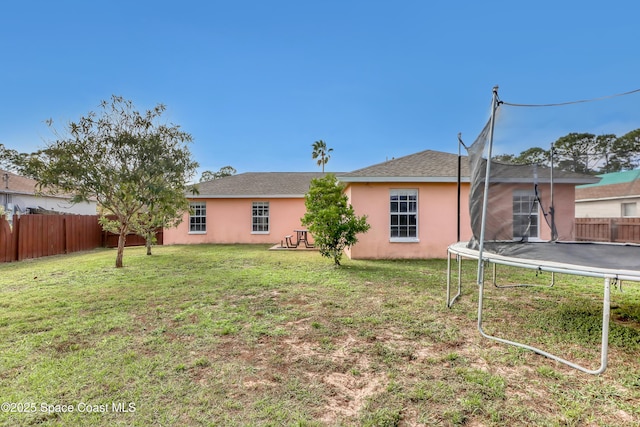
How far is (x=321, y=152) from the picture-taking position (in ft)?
88.8

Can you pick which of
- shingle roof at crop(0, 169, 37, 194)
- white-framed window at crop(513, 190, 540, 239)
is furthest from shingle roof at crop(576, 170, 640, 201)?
shingle roof at crop(0, 169, 37, 194)

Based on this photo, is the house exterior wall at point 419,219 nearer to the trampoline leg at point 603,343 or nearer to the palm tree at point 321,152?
the trampoline leg at point 603,343

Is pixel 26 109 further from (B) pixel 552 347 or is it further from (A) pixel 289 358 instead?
(B) pixel 552 347

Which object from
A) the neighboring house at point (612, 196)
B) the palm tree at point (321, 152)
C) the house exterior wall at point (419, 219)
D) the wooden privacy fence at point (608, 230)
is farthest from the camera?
the palm tree at point (321, 152)

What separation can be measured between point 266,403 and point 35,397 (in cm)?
185

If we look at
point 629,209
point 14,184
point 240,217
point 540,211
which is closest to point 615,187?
point 629,209

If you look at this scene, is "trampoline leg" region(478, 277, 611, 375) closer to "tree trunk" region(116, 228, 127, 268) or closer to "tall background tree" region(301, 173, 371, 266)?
"tall background tree" region(301, 173, 371, 266)

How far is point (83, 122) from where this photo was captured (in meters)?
7.40

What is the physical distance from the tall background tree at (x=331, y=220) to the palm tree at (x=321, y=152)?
61.5 feet

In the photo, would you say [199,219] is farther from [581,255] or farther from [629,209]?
[629,209]

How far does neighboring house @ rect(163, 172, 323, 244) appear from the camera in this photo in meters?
15.0

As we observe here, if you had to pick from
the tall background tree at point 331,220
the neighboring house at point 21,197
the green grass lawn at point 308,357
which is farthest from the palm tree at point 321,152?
the green grass lawn at point 308,357

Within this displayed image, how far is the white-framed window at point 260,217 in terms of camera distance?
15219 mm

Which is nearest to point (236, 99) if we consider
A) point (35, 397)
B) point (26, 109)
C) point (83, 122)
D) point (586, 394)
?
point (83, 122)
